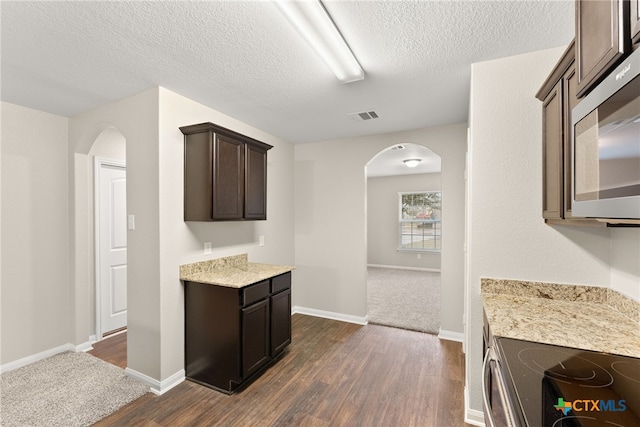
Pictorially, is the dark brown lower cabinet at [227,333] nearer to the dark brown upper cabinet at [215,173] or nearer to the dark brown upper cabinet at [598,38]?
the dark brown upper cabinet at [215,173]

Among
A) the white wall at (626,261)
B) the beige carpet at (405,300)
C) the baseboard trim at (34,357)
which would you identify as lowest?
the beige carpet at (405,300)

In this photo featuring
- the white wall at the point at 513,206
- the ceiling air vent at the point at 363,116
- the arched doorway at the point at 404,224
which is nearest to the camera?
the white wall at the point at 513,206

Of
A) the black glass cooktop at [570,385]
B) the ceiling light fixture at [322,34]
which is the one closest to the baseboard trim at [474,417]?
the black glass cooktop at [570,385]

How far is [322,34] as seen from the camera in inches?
66.0

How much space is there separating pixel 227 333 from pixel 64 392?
4.64 ft

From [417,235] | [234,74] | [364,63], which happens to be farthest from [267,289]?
[417,235]

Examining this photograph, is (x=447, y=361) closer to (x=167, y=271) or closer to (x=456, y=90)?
(x=456, y=90)

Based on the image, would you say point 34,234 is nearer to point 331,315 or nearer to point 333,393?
point 333,393

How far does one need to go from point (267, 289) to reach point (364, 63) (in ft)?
6.85

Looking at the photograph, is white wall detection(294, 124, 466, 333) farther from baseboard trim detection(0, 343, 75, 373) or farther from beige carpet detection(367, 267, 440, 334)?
baseboard trim detection(0, 343, 75, 373)

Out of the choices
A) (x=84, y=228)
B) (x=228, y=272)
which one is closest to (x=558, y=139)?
(x=228, y=272)

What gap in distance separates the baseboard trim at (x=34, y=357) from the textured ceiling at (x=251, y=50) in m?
2.46

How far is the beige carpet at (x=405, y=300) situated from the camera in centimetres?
399

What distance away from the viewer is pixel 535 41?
1817 millimetres
